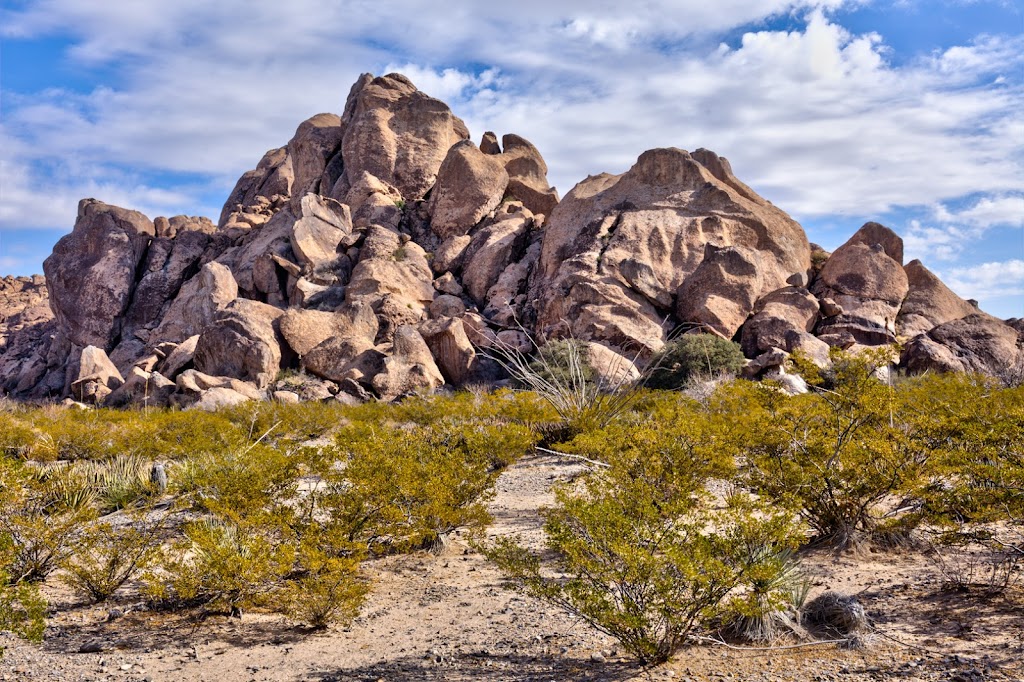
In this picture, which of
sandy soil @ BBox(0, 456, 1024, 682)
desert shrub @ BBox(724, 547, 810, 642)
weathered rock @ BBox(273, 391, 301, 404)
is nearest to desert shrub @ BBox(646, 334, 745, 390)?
weathered rock @ BBox(273, 391, 301, 404)

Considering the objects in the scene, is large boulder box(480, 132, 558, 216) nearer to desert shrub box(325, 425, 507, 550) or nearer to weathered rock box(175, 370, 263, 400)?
weathered rock box(175, 370, 263, 400)

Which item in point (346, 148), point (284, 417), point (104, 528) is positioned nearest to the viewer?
point (104, 528)

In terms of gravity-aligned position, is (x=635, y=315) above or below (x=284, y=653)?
above

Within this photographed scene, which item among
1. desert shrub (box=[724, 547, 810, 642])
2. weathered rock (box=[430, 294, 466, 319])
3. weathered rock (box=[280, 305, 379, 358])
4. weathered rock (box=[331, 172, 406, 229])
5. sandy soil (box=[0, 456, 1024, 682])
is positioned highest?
weathered rock (box=[331, 172, 406, 229])

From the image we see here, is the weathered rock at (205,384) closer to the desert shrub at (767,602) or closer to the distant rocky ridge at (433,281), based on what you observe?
the distant rocky ridge at (433,281)

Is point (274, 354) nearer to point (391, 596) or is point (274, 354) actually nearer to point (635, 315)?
point (635, 315)

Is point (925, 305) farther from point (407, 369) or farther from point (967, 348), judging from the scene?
point (407, 369)

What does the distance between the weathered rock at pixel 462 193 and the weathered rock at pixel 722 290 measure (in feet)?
44.4

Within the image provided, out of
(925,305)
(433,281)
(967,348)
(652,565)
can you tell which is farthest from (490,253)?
(652,565)

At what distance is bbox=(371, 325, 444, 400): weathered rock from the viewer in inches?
986

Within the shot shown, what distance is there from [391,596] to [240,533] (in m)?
1.62

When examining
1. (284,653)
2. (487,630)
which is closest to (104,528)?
(284,653)

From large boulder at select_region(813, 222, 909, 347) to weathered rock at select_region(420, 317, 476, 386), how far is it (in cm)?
1409

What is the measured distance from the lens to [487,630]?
246 inches
